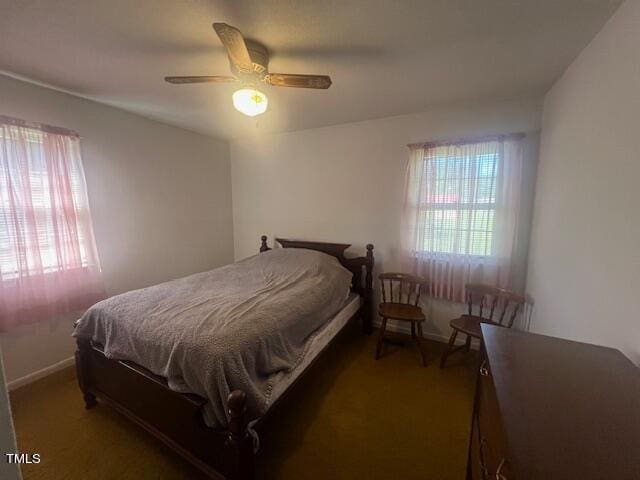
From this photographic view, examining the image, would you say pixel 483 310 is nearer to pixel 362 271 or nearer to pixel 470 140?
pixel 362 271

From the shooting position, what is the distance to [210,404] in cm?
129

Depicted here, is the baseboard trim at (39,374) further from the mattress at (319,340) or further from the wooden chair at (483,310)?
the wooden chair at (483,310)

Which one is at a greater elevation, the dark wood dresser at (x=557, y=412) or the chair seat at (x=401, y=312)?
the dark wood dresser at (x=557, y=412)

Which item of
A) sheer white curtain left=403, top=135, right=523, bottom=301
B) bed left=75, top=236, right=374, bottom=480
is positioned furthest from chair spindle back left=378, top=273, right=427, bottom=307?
bed left=75, top=236, right=374, bottom=480

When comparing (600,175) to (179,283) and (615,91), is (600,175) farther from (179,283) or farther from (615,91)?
(179,283)

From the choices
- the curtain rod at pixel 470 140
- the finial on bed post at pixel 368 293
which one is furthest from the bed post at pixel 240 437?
the curtain rod at pixel 470 140

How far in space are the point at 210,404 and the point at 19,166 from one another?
231 centimetres

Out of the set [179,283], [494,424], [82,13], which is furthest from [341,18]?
[179,283]

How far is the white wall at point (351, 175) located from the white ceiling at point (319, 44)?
0.81 ft

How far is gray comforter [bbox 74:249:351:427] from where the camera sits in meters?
1.31

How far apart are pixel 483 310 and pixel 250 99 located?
2732 mm

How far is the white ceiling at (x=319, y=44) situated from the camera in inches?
50.8

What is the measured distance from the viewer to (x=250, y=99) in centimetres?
163

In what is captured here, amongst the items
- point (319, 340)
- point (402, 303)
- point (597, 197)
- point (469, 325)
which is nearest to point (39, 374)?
point (319, 340)
